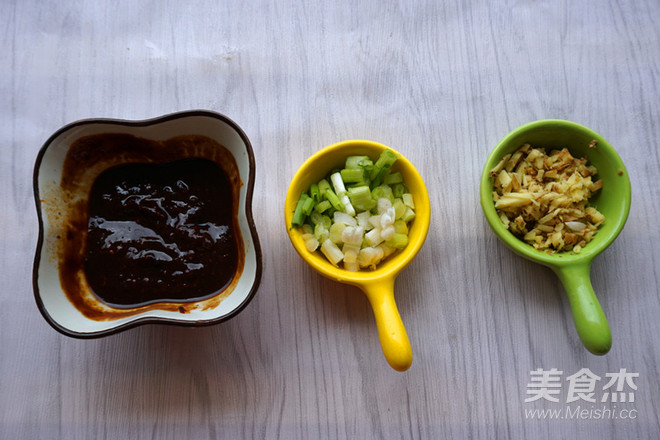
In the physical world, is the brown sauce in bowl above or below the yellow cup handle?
above

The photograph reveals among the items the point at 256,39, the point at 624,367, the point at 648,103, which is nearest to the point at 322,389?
the point at 624,367

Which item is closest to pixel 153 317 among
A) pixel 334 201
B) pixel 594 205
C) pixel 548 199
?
Answer: pixel 334 201

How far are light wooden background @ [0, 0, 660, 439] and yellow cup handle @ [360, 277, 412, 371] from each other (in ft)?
0.54

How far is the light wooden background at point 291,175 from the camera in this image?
129 centimetres

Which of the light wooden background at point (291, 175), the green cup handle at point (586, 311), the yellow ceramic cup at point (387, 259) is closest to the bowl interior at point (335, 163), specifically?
the yellow ceramic cup at point (387, 259)

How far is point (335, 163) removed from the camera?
1264mm

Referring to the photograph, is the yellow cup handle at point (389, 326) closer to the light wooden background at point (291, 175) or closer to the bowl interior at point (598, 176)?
the light wooden background at point (291, 175)

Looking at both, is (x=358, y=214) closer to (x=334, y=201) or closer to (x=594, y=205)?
(x=334, y=201)

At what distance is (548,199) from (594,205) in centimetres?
19

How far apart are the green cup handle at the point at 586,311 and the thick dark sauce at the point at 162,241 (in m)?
0.86

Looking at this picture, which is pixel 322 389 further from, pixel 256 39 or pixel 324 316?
pixel 256 39

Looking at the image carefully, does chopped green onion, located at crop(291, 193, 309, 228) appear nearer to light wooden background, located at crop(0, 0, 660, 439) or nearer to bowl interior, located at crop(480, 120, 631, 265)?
light wooden background, located at crop(0, 0, 660, 439)

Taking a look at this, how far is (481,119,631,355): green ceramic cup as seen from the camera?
45.6 inches

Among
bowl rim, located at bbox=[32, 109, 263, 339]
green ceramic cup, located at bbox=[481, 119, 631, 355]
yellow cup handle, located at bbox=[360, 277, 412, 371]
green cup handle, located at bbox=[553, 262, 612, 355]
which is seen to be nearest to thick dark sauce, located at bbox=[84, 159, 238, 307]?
bowl rim, located at bbox=[32, 109, 263, 339]
